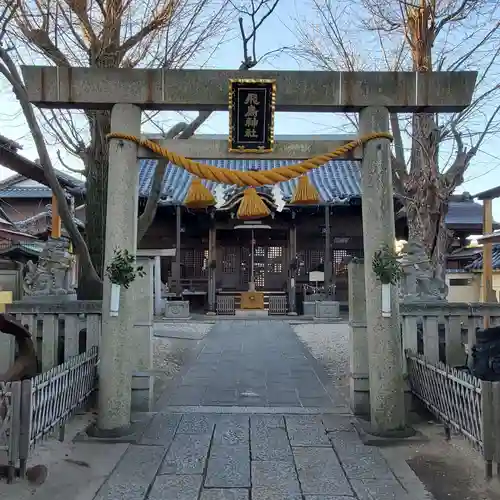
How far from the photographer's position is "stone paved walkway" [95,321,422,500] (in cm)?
396

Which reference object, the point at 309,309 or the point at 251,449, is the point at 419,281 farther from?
the point at 309,309

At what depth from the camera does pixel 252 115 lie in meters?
5.64

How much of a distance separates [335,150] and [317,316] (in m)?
12.9

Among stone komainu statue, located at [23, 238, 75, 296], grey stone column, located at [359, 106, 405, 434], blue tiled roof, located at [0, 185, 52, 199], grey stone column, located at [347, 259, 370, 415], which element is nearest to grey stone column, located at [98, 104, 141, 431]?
grey stone column, located at [359, 106, 405, 434]

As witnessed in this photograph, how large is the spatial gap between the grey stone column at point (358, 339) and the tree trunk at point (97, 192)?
410 centimetres

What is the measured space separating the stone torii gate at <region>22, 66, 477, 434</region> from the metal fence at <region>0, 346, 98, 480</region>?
54 centimetres

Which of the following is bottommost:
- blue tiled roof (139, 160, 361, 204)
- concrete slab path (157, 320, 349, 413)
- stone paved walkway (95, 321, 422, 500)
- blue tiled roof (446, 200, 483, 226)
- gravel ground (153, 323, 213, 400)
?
stone paved walkway (95, 321, 422, 500)

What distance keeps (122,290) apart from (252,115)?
2480 mm

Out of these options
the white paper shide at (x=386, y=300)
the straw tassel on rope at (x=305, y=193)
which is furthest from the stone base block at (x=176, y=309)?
the white paper shide at (x=386, y=300)

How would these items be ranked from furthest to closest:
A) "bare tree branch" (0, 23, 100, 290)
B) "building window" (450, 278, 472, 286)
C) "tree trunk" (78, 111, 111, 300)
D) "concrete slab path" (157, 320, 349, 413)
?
"building window" (450, 278, 472, 286) → "tree trunk" (78, 111, 111, 300) → "concrete slab path" (157, 320, 349, 413) → "bare tree branch" (0, 23, 100, 290)

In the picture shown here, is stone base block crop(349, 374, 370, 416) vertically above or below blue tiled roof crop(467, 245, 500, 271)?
below

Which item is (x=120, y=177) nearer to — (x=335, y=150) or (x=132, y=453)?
(x=335, y=150)

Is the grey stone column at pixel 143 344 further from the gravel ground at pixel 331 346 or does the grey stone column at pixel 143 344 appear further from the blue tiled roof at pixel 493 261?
the blue tiled roof at pixel 493 261

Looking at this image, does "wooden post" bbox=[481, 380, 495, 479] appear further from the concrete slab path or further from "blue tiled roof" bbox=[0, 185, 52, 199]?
"blue tiled roof" bbox=[0, 185, 52, 199]
